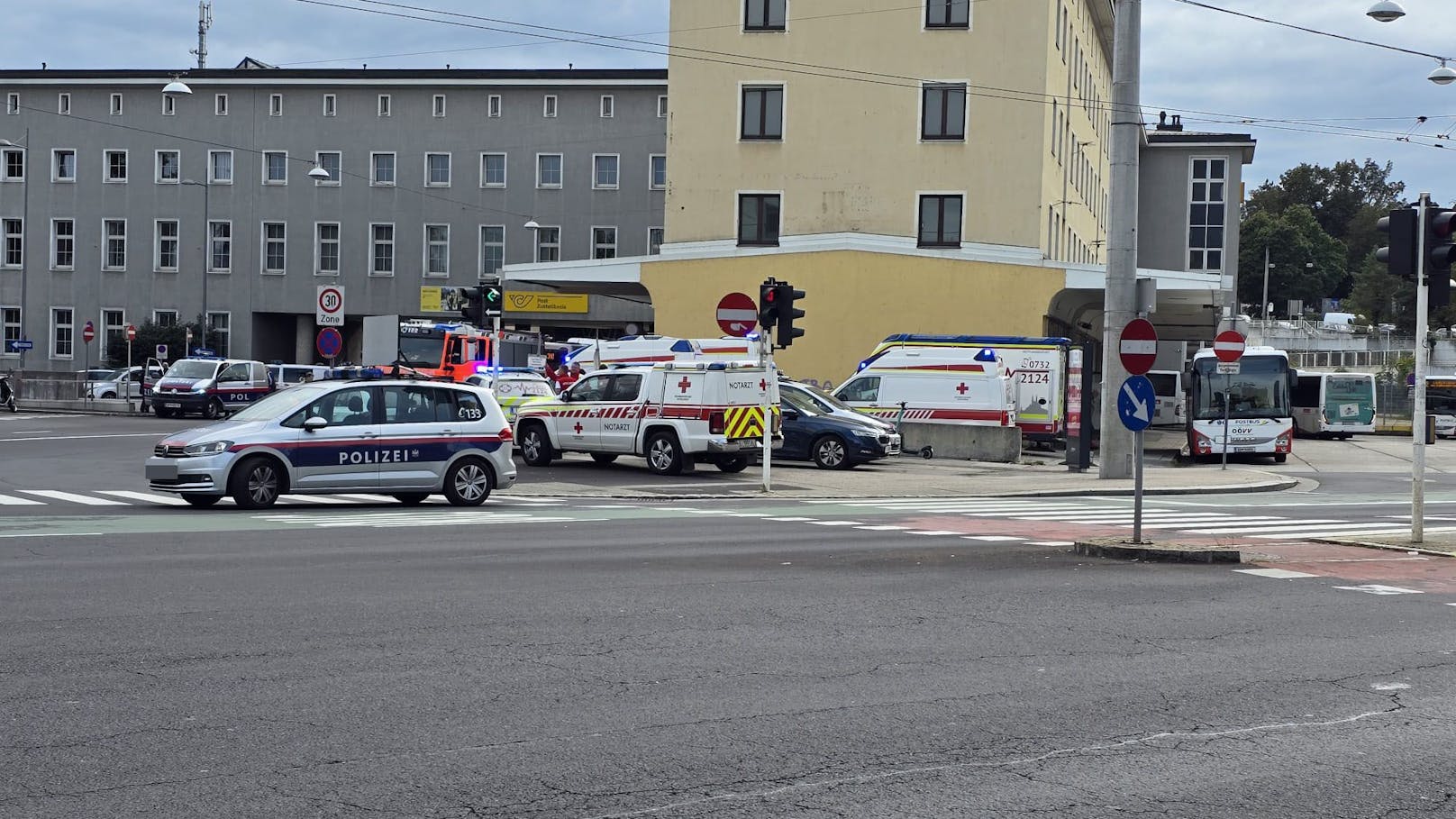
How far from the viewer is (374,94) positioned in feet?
241

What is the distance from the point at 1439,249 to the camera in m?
15.0

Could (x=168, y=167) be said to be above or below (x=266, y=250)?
above

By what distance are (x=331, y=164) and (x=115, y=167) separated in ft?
34.1

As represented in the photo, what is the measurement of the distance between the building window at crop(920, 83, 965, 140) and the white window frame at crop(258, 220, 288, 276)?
36.4 m

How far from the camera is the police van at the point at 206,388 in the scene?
48.9m

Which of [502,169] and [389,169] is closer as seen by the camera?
[389,169]

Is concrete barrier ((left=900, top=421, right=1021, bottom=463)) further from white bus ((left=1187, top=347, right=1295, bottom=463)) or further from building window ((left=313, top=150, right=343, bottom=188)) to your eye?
building window ((left=313, top=150, right=343, bottom=188))

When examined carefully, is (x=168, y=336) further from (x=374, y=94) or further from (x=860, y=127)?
(x=860, y=127)

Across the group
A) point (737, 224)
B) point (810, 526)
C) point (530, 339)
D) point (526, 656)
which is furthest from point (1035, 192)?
point (526, 656)

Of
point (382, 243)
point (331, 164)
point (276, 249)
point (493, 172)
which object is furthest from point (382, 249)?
point (493, 172)

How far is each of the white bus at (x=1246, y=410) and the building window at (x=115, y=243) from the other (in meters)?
53.3

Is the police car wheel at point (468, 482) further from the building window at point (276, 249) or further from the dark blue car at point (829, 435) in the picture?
the building window at point (276, 249)

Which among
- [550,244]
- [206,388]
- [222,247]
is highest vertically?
[550,244]

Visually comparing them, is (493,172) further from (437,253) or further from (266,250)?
(266,250)
